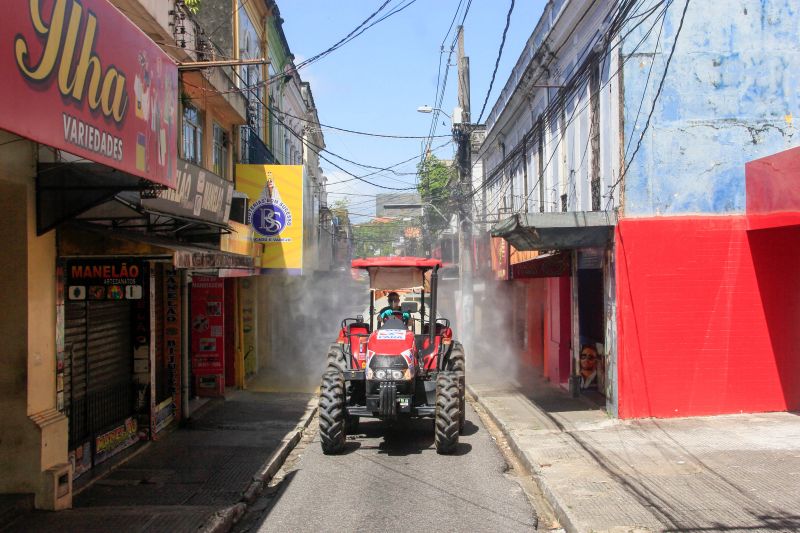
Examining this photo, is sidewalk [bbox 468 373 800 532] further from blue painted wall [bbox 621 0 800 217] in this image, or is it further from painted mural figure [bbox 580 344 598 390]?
blue painted wall [bbox 621 0 800 217]

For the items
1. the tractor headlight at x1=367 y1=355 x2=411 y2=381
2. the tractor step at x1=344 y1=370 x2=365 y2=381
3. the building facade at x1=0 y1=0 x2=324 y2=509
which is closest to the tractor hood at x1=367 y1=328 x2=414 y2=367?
the tractor headlight at x1=367 y1=355 x2=411 y2=381

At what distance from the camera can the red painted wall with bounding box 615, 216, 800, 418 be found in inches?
463

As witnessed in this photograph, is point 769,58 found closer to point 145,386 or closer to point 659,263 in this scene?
point 659,263

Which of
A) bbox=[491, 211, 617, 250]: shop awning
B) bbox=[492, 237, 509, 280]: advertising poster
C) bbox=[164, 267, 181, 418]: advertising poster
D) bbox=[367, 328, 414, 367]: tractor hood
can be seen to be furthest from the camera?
bbox=[492, 237, 509, 280]: advertising poster

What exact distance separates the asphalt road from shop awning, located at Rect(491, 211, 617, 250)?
3.49 meters

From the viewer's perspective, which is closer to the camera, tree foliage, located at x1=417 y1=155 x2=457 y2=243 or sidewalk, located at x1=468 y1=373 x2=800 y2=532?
sidewalk, located at x1=468 y1=373 x2=800 y2=532

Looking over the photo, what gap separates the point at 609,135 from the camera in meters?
12.3

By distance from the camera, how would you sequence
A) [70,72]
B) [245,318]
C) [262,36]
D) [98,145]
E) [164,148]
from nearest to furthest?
1. [70,72]
2. [98,145]
3. [164,148]
4. [245,318]
5. [262,36]

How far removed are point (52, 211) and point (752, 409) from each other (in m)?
10.6

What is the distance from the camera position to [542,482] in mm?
8398

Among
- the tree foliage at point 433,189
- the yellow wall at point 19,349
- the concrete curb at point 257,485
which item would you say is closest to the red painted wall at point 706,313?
the concrete curb at point 257,485

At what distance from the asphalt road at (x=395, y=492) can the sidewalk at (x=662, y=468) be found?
55 centimetres

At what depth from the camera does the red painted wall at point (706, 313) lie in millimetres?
11766

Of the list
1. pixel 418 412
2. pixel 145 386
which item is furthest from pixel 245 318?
pixel 418 412
